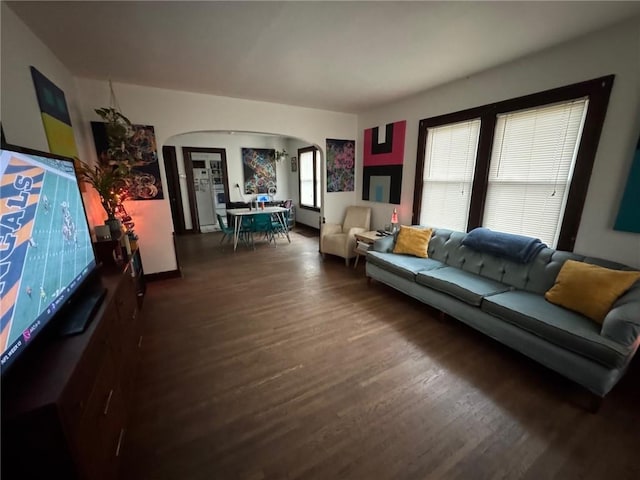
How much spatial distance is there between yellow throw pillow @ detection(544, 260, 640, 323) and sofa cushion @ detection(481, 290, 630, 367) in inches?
2.5

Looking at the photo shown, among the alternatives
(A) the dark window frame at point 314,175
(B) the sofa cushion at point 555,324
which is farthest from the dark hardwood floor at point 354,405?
(A) the dark window frame at point 314,175

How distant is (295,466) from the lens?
1.35m

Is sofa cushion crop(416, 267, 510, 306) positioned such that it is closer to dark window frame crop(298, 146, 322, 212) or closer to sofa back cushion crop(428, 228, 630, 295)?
sofa back cushion crop(428, 228, 630, 295)

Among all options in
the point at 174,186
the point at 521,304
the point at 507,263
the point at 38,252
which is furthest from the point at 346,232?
the point at 174,186

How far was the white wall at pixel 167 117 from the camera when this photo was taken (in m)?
3.09

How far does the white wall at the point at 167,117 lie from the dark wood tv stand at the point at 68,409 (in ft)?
7.88

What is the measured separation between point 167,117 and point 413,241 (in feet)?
11.7

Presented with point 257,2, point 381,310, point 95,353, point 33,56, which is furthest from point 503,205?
point 33,56

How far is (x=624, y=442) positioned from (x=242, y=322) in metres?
2.81

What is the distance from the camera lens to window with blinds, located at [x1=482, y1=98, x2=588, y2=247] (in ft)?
7.78

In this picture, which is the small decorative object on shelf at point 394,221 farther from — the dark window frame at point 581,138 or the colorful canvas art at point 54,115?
the colorful canvas art at point 54,115

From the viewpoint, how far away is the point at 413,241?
3.31m

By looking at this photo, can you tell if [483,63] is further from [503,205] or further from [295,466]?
[295,466]

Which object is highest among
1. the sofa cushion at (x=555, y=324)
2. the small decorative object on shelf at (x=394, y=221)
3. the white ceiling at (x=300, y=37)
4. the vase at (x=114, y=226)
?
the white ceiling at (x=300, y=37)
